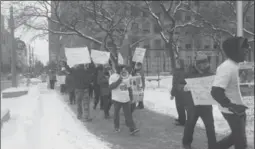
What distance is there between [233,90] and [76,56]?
536 centimetres

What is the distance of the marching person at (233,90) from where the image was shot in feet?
11.6

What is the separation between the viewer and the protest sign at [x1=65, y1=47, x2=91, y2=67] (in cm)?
819

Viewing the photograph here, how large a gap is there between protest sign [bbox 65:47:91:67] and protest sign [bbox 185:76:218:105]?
4263mm

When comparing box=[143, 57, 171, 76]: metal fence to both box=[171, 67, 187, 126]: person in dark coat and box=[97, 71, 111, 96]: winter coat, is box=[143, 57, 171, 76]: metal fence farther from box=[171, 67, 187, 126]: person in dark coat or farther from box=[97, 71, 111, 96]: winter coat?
box=[171, 67, 187, 126]: person in dark coat

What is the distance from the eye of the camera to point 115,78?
670 centimetres

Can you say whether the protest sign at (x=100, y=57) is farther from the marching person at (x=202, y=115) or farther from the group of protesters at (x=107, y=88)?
the marching person at (x=202, y=115)

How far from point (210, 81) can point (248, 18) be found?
28353mm

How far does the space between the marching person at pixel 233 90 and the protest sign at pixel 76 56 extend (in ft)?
16.6

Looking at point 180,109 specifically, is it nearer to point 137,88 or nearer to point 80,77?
point 137,88

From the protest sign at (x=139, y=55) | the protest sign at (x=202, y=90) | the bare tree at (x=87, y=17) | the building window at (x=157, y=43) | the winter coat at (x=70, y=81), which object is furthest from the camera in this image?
the building window at (x=157, y=43)

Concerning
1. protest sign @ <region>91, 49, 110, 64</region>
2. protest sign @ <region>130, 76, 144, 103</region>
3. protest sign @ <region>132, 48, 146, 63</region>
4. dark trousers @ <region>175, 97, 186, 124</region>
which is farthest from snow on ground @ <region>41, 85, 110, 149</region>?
protest sign @ <region>132, 48, 146, 63</region>

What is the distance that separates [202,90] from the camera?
14.3 feet

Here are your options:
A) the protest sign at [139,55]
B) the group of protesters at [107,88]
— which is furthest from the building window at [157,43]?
the group of protesters at [107,88]

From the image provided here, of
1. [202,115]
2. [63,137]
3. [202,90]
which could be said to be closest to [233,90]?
[202,90]
